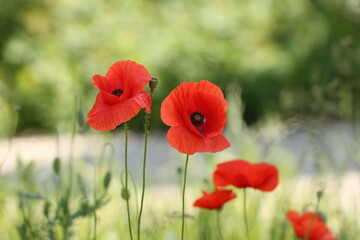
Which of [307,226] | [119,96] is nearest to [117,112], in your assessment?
[119,96]

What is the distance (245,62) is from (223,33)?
296 millimetres

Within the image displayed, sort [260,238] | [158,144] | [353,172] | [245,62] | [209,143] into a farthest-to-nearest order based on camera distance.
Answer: [245,62] < [158,144] < [353,172] < [260,238] < [209,143]

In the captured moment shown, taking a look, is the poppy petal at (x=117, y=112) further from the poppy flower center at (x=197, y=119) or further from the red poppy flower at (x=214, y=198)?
the red poppy flower at (x=214, y=198)

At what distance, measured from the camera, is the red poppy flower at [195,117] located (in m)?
1.06

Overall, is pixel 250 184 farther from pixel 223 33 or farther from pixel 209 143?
pixel 223 33

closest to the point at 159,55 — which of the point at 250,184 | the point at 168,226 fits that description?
the point at 168,226

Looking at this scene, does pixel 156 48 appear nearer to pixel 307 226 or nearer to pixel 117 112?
pixel 307 226

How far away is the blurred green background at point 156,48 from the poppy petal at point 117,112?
12.6 ft

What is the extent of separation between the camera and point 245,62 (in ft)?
17.2

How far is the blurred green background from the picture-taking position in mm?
5082

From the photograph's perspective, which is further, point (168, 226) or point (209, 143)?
point (168, 226)

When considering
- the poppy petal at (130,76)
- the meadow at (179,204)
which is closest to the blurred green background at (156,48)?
the meadow at (179,204)

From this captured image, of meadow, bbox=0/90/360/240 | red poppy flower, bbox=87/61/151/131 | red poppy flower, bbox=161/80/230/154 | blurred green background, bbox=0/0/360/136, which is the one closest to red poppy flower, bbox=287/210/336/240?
meadow, bbox=0/90/360/240

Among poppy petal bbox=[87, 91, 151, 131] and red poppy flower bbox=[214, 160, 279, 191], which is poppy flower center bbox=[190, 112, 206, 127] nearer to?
poppy petal bbox=[87, 91, 151, 131]
